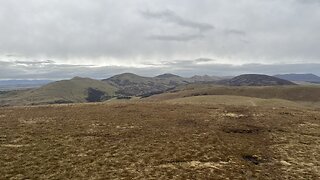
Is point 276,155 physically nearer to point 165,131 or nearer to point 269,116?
point 165,131

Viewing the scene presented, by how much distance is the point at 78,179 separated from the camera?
26812 millimetres

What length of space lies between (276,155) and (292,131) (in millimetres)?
12715

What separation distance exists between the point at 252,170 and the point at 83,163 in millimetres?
14769

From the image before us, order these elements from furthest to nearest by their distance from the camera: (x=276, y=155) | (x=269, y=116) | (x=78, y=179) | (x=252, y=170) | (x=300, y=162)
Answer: (x=269, y=116)
(x=276, y=155)
(x=300, y=162)
(x=252, y=170)
(x=78, y=179)

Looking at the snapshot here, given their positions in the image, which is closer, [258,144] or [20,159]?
[20,159]

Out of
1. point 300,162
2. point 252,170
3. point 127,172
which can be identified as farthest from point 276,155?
point 127,172

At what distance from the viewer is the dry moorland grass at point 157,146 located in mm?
29047

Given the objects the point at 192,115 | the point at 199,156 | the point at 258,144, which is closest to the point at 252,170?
the point at 199,156

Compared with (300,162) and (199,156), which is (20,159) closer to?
(199,156)

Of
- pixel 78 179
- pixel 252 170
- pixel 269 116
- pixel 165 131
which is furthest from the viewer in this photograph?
pixel 269 116

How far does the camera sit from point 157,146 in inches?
1452

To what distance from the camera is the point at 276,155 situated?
35.6 m

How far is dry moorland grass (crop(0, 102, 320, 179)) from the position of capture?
29.0m

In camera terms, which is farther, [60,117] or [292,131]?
[60,117]
